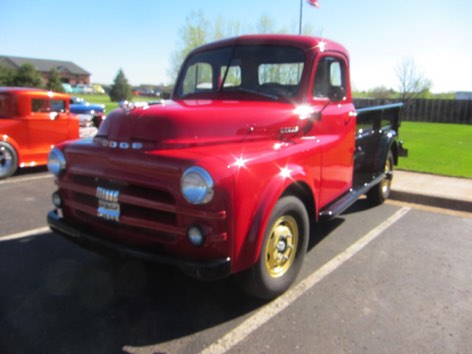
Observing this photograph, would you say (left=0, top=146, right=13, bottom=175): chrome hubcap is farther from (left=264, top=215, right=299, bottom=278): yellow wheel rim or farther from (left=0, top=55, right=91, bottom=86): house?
(left=0, top=55, right=91, bottom=86): house

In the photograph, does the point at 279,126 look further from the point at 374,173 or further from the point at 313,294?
the point at 374,173

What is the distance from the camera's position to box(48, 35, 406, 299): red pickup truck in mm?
2510

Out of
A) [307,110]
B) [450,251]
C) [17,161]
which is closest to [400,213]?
[450,251]

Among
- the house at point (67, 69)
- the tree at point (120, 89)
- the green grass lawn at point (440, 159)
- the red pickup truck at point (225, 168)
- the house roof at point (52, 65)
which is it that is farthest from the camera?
the house at point (67, 69)

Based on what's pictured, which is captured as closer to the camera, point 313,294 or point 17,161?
point 313,294

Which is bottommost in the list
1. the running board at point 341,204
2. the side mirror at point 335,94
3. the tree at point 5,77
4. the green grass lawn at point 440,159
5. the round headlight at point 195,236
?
the green grass lawn at point 440,159

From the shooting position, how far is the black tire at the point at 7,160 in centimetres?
766

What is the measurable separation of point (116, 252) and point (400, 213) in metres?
4.33

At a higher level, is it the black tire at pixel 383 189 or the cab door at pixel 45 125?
the cab door at pixel 45 125

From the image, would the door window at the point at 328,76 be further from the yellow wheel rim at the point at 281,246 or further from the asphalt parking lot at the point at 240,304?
the asphalt parking lot at the point at 240,304

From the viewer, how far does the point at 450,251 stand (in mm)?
4258

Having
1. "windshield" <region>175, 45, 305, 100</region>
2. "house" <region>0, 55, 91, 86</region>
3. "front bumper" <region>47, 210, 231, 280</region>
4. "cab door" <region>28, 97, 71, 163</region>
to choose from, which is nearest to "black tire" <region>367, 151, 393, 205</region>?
"windshield" <region>175, 45, 305, 100</region>

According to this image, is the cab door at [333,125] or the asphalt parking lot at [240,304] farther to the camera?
the cab door at [333,125]

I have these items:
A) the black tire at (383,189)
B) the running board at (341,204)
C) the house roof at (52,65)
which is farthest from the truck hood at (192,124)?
the house roof at (52,65)
